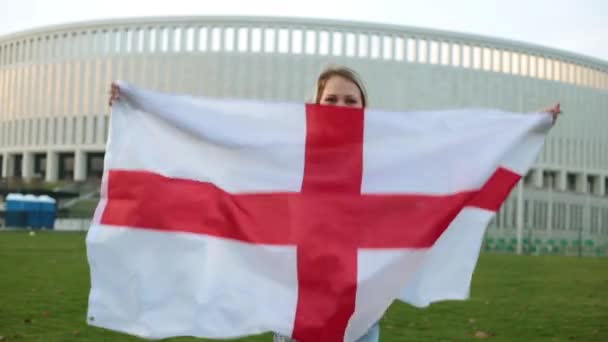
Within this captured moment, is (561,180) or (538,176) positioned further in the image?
(561,180)

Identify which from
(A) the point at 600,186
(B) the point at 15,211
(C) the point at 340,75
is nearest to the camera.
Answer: (C) the point at 340,75

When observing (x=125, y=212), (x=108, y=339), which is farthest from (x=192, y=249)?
(x=108, y=339)

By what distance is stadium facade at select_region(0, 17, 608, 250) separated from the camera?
63.3 metres

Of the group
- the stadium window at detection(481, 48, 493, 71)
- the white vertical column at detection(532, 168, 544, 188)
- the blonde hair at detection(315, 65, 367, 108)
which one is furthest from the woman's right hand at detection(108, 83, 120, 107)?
the white vertical column at detection(532, 168, 544, 188)

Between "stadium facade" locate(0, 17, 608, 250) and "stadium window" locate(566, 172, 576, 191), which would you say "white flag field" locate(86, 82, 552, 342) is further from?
"stadium window" locate(566, 172, 576, 191)

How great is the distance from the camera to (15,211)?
39594 mm

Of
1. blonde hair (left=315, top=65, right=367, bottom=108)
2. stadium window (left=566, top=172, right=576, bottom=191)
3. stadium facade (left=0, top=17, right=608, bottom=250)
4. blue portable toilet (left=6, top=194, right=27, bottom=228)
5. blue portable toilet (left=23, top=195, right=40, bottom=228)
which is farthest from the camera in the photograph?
stadium window (left=566, top=172, right=576, bottom=191)

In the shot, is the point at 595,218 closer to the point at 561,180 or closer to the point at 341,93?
the point at 561,180

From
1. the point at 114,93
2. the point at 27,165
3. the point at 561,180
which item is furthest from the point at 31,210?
the point at 561,180

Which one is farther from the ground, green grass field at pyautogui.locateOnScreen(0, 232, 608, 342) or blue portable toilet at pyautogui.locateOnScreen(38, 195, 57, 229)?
green grass field at pyautogui.locateOnScreen(0, 232, 608, 342)

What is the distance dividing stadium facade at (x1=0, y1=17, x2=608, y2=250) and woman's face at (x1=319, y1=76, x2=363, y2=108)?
57995 millimetres

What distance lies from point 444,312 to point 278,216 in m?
6.85

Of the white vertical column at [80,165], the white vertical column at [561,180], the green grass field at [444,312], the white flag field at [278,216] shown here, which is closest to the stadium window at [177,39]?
the white vertical column at [80,165]

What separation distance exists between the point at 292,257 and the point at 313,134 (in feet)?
2.27
